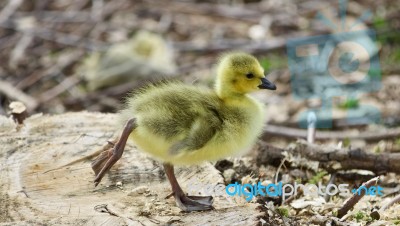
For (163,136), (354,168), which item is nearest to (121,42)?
(354,168)

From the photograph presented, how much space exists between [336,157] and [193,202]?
0.90 meters

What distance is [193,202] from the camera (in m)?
2.45

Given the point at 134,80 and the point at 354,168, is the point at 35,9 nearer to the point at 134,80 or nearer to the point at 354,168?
the point at 134,80

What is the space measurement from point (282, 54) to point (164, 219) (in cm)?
386

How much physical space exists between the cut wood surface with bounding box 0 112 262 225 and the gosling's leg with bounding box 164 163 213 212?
29mm

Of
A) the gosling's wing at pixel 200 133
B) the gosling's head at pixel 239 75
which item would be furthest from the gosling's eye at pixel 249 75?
the gosling's wing at pixel 200 133

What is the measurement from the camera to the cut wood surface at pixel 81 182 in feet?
7.72

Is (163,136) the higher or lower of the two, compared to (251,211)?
higher

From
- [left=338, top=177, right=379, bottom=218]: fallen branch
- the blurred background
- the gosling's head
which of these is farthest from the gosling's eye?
the blurred background

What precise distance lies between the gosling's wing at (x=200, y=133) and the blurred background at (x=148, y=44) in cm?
255

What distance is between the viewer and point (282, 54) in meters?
6.03

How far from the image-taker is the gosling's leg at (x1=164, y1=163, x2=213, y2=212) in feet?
7.98

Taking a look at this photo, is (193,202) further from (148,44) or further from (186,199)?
(148,44)

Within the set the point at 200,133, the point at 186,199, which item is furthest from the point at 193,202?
the point at 200,133
